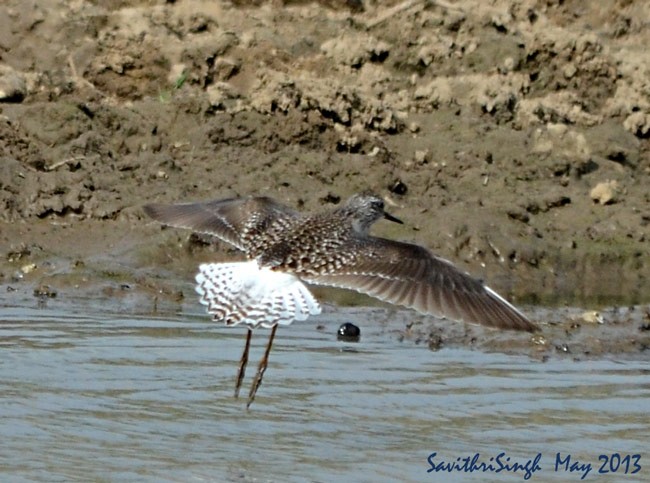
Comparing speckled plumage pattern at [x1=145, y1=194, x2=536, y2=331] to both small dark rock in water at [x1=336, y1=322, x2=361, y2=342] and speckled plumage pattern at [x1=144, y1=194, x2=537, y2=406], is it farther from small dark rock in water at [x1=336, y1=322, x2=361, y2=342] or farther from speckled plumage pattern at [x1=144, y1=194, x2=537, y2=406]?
small dark rock in water at [x1=336, y1=322, x2=361, y2=342]

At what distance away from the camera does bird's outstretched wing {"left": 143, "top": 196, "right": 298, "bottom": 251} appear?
24.1 feet

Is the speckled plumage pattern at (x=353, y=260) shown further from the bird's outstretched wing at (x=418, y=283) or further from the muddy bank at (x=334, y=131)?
the muddy bank at (x=334, y=131)

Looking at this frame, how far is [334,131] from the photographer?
33.5 feet

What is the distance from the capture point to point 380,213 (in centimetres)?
788

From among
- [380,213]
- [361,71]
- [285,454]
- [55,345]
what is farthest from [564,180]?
[285,454]

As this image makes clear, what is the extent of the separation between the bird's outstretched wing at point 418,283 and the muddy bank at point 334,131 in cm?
224

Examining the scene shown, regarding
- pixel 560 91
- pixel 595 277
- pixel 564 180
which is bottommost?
pixel 595 277

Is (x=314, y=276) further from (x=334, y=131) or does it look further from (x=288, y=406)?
(x=334, y=131)

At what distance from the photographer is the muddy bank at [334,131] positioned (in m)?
9.48

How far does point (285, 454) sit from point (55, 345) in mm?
2111

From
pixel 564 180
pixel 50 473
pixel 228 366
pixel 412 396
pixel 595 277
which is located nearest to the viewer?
pixel 50 473

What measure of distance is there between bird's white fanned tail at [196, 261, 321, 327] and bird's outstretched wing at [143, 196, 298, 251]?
561mm

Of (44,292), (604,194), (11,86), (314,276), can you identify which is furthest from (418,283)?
(11,86)

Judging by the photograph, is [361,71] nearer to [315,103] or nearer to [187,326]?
[315,103]
